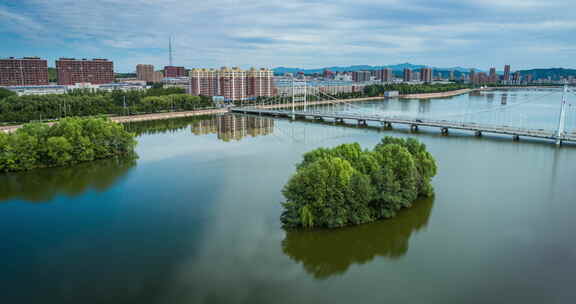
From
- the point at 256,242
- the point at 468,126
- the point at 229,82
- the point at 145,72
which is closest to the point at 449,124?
the point at 468,126

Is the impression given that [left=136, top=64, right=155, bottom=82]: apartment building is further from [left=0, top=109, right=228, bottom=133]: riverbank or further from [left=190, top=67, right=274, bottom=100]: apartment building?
[left=0, top=109, right=228, bottom=133]: riverbank

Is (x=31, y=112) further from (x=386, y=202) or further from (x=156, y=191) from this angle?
(x=386, y=202)

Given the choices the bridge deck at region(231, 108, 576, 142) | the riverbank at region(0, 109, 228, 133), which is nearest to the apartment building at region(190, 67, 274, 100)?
the riverbank at region(0, 109, 228, 133)

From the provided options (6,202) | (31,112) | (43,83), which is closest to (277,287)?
(6,202)

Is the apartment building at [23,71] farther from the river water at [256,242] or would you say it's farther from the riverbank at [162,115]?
the river water at [256,242]

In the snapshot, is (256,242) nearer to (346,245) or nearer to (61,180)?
(346,245)
